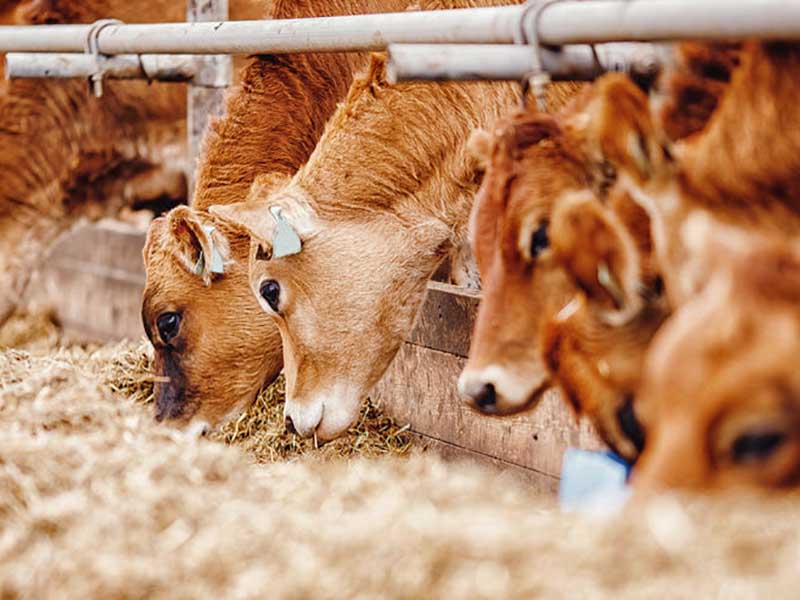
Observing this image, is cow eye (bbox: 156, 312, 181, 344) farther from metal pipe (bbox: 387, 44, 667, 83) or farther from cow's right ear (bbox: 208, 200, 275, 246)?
metal pipe (bbox: 387, 44, 667, 83)

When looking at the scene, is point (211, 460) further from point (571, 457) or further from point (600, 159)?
point (600, 159)

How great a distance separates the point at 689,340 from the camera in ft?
6.98

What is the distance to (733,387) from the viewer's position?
2.03 meters

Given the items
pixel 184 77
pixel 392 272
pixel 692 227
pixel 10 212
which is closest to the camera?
pixel 692 227

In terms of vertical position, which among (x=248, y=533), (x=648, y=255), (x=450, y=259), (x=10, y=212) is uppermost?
(x=648, y=255)

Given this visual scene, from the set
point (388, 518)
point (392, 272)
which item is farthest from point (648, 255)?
point (392, 272)

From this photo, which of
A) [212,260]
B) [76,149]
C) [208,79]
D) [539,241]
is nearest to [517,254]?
[539,241]

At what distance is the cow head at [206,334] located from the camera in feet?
16.3

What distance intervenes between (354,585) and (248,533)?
0.90 feet

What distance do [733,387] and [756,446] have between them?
88 mm

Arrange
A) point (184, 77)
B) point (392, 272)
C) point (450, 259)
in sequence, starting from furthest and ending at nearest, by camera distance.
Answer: point (184, 77), point (450, 259), point (392, 272)

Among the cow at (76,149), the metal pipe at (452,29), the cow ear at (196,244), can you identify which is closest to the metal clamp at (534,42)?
the metal pipe at (452,29)

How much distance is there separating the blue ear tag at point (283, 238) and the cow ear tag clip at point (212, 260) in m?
0.55

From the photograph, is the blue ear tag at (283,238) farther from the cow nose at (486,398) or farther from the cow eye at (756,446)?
the cow eye at (756,446)
